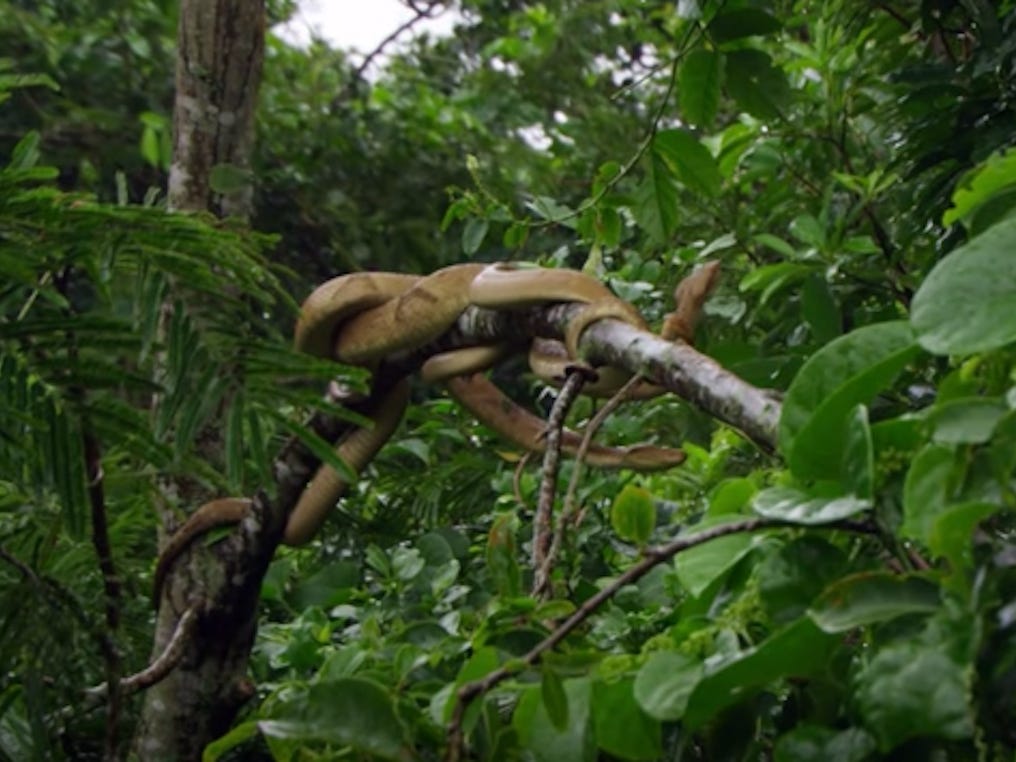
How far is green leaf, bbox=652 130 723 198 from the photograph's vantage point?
1.37m

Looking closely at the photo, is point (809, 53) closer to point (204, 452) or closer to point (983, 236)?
point (204, 452)

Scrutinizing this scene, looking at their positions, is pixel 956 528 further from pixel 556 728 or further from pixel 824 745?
pixel 556 728

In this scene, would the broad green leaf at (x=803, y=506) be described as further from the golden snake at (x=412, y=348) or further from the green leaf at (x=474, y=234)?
the green leaf at (x=474, y=234)

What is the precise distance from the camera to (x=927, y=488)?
606 mm

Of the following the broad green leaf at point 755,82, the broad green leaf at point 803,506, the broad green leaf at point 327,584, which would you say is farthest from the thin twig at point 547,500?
the broad green leaf at point 327,584

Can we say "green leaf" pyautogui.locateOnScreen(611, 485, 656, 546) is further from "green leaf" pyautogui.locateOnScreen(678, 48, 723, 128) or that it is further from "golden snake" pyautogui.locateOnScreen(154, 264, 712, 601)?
"green leaf" pyautogui.locateOnScreen(678, 48, 723, 128)

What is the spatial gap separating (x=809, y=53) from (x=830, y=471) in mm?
1747

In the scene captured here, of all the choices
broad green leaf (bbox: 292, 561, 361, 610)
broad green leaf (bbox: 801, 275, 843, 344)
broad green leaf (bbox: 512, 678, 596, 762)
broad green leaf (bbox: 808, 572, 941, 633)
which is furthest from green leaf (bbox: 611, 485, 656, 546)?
broad green leaf (bbox: 292, 561, 361, 610)

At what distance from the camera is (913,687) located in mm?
589

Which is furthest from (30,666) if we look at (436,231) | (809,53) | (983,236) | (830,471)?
(436,231)

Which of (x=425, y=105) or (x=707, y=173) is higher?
(x=425, y=105)

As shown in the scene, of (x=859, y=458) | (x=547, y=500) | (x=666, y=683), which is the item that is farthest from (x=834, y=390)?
(x=547, y=500)

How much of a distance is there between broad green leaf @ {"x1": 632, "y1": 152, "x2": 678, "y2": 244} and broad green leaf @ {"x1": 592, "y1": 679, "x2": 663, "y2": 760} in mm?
748

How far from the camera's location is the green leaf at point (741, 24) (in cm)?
132
